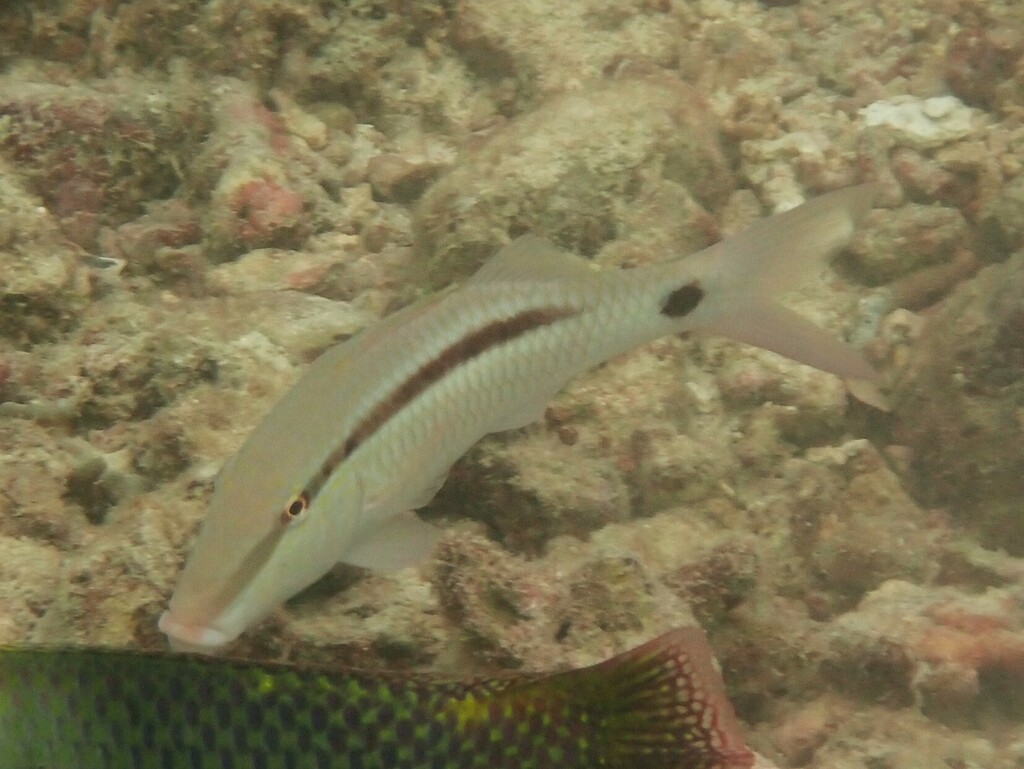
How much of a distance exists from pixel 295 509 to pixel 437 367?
1.86 ft

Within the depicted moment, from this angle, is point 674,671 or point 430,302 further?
point 430,302

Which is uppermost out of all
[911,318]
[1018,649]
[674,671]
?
[674,671]

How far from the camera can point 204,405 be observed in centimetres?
270

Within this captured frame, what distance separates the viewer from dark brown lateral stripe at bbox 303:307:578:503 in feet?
6.89

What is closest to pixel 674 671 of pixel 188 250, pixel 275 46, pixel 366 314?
pixel 366 314

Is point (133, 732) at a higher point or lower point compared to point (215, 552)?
higher

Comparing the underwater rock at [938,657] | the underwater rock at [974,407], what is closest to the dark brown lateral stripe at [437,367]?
the underwater rock at [938,657]

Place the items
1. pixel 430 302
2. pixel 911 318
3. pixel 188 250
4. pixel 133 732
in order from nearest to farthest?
pixel 133 732
pixel 430 302
pixel 188 250
pixel 911 318

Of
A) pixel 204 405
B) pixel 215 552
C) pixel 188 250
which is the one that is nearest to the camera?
pixel 215 552

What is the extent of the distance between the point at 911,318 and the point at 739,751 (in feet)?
10.8

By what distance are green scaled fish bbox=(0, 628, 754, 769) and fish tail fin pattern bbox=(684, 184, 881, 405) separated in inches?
54.5

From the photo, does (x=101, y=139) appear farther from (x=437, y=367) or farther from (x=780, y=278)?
(x=780, y=278)

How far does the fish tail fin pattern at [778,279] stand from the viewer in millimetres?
2504

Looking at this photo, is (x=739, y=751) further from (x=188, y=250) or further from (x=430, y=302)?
(x=188, y=250)
